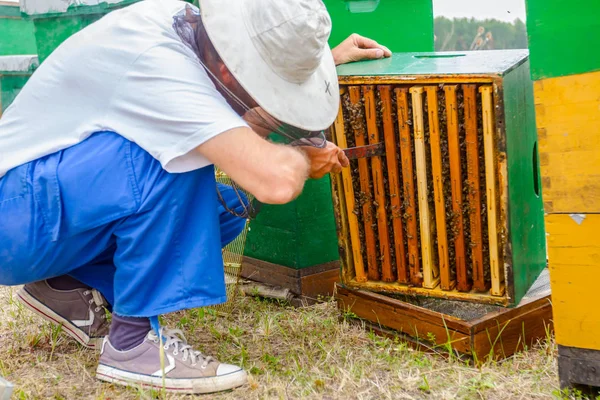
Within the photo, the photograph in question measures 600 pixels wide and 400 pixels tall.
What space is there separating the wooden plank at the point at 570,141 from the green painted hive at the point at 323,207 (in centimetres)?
100

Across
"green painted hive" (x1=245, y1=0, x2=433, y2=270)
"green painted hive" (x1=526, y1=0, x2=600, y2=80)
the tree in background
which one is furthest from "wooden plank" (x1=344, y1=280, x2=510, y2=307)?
the tree in background

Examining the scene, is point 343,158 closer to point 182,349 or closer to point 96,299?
point 182,349

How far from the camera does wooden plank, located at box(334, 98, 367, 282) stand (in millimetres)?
2160

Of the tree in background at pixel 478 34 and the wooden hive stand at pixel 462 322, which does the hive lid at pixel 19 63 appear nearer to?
the wooden hive stand at pixel 462 322

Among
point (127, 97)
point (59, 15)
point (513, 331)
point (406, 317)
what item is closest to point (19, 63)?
point (59, 15)

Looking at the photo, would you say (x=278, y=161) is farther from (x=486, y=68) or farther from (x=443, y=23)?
(x=443, y=23)

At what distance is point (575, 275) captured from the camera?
1.67m

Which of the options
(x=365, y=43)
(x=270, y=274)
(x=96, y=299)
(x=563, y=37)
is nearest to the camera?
(x=563, y=37)

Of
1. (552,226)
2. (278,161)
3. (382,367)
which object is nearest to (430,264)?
(382,367)

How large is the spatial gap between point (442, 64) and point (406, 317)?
75cm

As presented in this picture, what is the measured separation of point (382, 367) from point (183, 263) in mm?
630

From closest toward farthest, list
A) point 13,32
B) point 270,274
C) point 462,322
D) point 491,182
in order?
point 491,182
point 462,322
point 270,274
point 13,32

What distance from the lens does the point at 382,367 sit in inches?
79.9

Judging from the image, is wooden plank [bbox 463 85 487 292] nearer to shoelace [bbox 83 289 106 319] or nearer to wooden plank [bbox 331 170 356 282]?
wooden plank [bbox 331 170 356 282]
